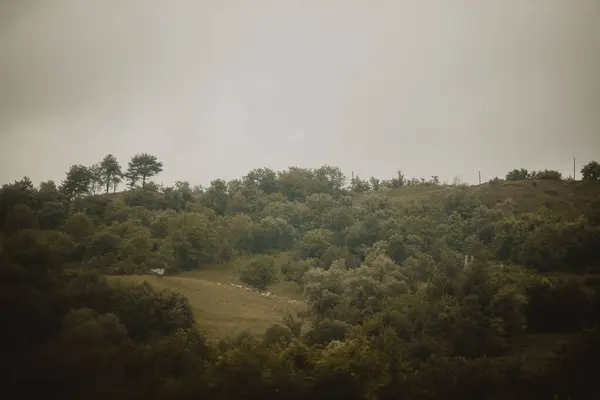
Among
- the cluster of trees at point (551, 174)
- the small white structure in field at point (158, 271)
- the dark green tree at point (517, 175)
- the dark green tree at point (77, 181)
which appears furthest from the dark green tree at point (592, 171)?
the dark green tree at point (77, 181)

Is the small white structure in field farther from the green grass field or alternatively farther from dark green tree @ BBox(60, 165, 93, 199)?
dark green tree @ BBox(60, 165, 93, 199)

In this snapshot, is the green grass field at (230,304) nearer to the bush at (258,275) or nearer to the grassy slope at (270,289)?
the grassy slope at (270,289)

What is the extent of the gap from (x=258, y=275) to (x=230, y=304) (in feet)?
54.5

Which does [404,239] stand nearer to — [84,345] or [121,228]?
[121,228]

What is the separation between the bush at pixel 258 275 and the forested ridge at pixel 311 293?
0.28 m

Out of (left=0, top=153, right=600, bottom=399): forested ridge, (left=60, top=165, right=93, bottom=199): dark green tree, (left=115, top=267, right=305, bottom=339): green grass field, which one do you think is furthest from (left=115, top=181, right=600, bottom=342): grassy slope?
(left=60, top=165, right=93, bottom=199): dark green tree

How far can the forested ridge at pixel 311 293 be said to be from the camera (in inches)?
571

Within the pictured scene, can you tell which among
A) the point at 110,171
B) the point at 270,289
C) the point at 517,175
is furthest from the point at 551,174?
the point at 110,171

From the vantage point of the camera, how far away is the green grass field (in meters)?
46.7

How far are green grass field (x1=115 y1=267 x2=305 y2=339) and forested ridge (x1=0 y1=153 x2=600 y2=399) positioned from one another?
268cm

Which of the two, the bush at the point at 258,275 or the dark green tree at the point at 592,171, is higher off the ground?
the dark green tree at the point at 592,171

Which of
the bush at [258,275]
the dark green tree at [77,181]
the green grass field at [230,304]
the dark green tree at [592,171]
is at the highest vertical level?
the dark green tree at [592,171]

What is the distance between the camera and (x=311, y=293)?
54375 millimetres

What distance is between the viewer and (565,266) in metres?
64.9
